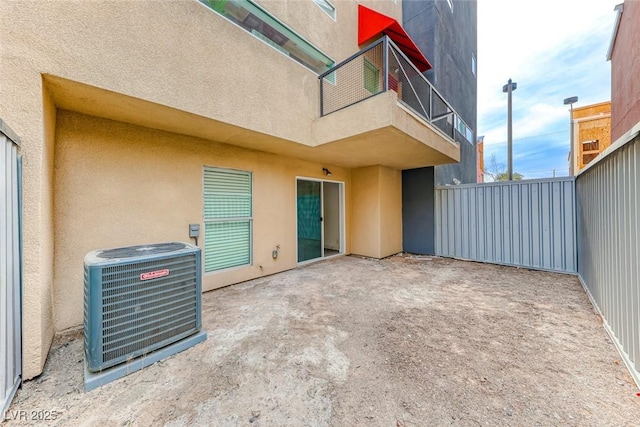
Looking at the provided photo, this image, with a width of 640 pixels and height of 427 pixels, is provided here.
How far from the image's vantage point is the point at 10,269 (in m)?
1.77

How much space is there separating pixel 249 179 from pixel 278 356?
10.8 ft

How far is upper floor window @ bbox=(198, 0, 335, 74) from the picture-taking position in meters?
3.52

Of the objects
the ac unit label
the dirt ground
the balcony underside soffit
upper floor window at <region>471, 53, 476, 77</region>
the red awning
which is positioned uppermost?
upper floor window at <region>471, 53, 476, 77</region>

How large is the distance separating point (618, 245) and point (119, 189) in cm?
572

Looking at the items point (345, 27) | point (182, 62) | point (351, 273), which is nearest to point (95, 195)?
point (182, 62)

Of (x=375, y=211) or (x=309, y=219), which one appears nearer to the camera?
(x=309, y=219)

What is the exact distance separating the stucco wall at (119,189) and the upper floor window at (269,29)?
1.87 meters

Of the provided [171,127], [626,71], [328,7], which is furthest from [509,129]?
[171,127]

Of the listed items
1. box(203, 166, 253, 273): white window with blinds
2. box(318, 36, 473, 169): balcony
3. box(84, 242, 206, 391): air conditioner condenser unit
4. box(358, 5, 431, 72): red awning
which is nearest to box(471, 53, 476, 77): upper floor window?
box(358, 5, 431, 72): red awning

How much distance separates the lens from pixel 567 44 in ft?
35.5

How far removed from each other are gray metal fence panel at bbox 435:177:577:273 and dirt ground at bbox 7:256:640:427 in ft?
6.92

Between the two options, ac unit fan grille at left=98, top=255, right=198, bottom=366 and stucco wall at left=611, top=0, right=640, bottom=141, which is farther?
stucco wall at left=611, top=0, right=640, bottom=141

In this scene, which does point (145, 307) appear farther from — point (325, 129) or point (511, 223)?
point (511, 223)

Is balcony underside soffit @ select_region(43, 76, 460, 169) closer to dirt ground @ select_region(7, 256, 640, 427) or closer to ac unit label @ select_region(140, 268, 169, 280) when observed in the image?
ac unit label @ select_region(140, 268, 169, 280)
